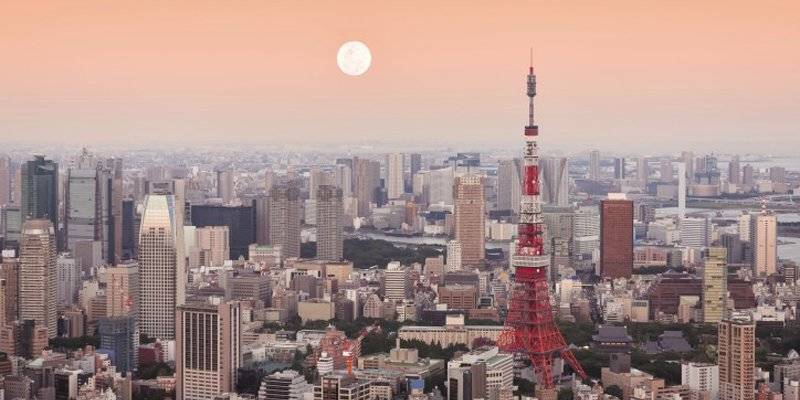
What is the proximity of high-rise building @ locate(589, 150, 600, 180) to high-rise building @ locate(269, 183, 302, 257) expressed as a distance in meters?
3.49

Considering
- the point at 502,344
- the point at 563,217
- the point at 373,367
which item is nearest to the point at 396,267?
the point at 563,217

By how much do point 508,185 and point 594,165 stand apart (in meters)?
1.01

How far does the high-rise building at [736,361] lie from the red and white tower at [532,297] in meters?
0.98

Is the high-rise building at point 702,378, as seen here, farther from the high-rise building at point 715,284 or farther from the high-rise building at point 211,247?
the high-rise building at point 211,247

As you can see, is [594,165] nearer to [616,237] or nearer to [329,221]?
[616,237]

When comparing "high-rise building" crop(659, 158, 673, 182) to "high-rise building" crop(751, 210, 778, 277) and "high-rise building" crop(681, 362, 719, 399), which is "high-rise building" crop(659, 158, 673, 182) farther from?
"high-rise building" crop(681, 362, 719, 399)

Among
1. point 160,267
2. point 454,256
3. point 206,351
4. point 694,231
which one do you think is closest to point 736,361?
point 206,351

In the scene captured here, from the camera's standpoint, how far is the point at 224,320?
31.0ft

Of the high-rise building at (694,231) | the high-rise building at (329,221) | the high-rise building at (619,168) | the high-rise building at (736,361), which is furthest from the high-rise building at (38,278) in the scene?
the high-rise building at (694,231)

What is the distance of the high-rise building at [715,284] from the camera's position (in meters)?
12.2

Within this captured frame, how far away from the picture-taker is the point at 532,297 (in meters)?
11.0

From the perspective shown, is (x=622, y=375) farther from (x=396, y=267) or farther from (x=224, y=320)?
(x=396, y=267)

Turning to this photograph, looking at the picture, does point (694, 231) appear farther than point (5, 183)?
Yes

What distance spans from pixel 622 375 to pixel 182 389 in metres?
2.82
